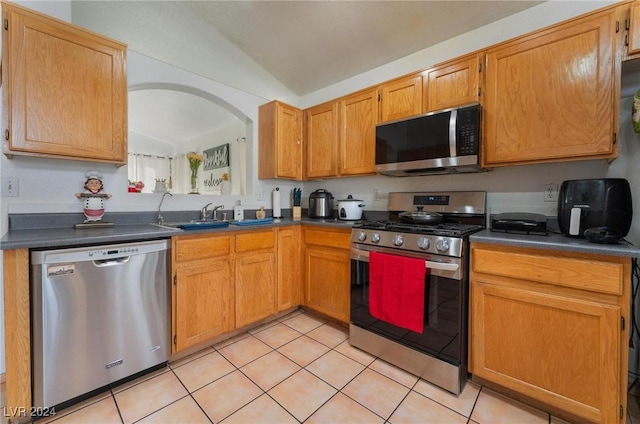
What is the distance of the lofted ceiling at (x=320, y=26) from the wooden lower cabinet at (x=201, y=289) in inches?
69.2

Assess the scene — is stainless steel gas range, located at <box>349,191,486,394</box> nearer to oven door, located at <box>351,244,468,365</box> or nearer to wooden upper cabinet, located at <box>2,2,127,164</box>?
oven door, located at <box>351,244,468,365</box>

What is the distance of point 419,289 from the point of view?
1.71 meters

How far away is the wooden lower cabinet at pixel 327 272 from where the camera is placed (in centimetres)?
233

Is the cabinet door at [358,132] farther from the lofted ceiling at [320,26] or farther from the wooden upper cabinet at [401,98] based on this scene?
the lofted ceiling at [320,26]

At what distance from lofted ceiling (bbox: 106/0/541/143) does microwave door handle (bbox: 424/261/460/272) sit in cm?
192

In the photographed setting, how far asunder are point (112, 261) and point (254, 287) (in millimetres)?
1057

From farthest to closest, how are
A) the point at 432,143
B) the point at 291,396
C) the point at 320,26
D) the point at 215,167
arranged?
the point at 215,167, the point at 320,26, the point at 432,143, the point at 291,396

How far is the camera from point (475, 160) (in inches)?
72.6

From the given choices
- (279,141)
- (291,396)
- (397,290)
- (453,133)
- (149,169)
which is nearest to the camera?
(291,396)

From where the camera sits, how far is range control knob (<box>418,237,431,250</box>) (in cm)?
170

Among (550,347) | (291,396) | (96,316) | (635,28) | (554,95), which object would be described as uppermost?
(635,28)

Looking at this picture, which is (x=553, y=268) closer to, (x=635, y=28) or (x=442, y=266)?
(x=442, y=266)

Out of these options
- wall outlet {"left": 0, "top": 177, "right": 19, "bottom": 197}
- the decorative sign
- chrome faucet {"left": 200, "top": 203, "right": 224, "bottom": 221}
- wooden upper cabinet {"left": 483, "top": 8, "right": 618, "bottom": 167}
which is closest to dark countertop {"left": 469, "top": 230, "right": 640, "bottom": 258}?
wooden upper cabinet {"left": 483, "top": 8, "right": 618, "bottom": 167}

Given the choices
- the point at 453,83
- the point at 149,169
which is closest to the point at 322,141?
the point at 453,83
